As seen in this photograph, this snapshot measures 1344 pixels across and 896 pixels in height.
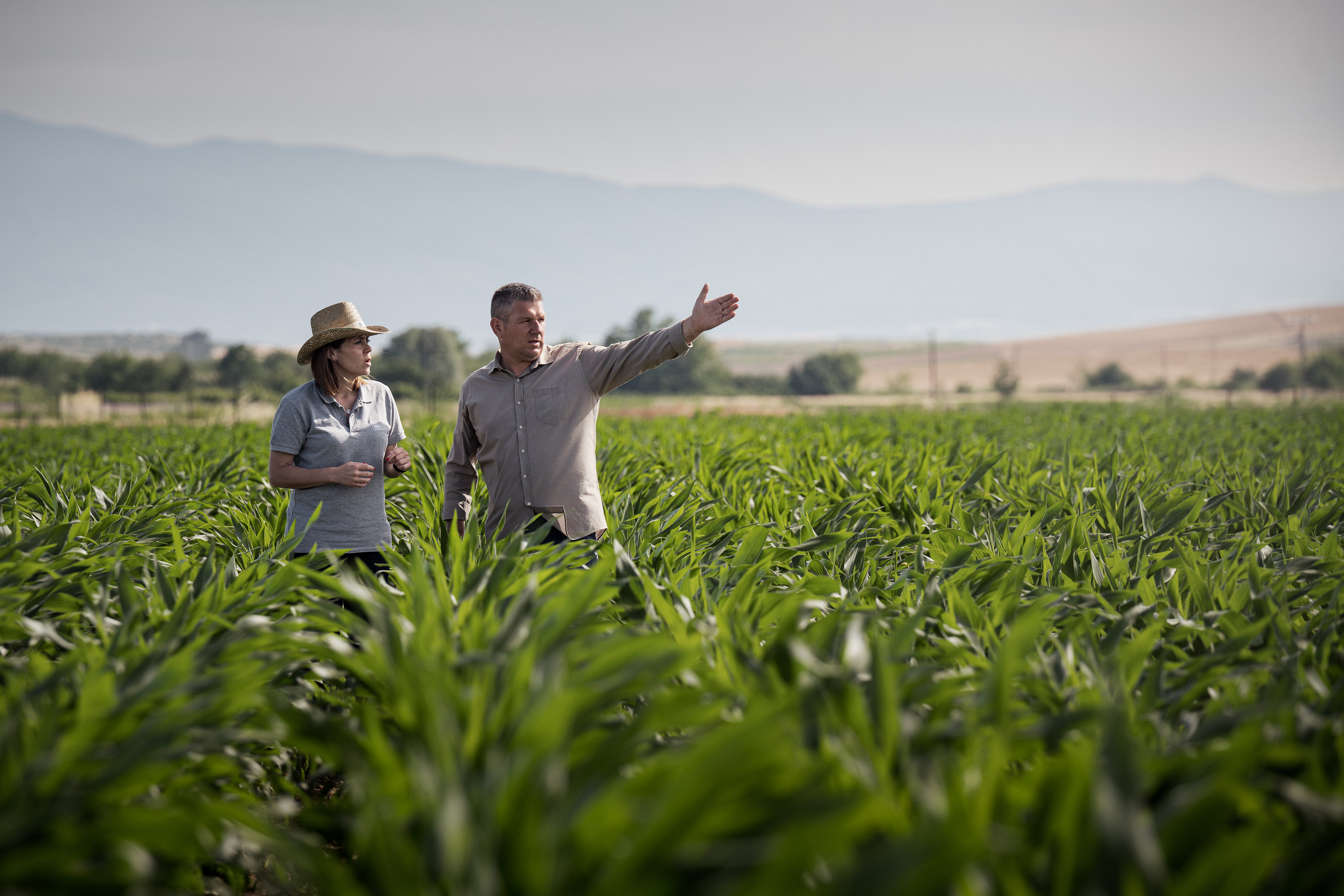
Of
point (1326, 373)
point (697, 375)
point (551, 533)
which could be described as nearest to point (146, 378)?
point (697, 375)

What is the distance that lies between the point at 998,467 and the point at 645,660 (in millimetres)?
5447

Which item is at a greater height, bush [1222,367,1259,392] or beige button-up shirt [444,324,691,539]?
beige button-up shirt [444,324,691,539]

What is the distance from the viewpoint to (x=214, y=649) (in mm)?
2029

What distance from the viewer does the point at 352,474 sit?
351cm

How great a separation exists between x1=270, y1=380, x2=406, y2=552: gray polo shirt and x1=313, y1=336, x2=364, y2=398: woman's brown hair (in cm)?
3

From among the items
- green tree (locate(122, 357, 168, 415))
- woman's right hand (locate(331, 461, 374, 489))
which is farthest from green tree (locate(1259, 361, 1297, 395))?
green tree (locate(122, 357, 168, 415))

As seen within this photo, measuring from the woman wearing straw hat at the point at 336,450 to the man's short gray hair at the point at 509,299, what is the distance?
1.80 ft

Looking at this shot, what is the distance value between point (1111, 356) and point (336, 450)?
107m

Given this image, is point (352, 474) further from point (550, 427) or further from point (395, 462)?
point (550, 427)

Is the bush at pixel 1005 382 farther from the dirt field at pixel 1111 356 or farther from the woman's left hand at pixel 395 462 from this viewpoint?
the woman's left hand at pixel 395 462

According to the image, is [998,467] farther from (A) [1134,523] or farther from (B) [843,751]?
(B) [843,751]

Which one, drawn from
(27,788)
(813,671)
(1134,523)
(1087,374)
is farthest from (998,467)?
(1087,374)

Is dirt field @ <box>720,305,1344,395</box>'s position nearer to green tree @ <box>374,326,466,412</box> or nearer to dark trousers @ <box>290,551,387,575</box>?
green tree @ <box>374,326,466,412</box>

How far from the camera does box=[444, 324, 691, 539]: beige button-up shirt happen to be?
12.6 feet
